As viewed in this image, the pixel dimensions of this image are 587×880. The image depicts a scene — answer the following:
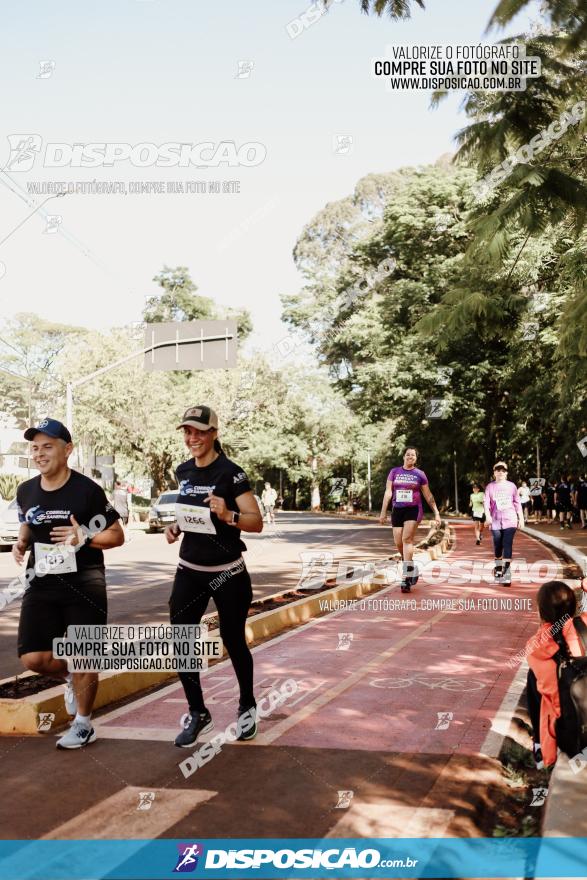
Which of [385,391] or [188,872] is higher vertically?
[385,391]

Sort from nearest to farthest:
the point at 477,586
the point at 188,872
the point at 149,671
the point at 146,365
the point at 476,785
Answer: the point at 188,872, the point at 476,785, the point at 149,671, the point at 477,586, the point at 146,365

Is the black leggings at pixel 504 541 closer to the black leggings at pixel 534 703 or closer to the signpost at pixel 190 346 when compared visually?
the black leggings at pixel 534 703

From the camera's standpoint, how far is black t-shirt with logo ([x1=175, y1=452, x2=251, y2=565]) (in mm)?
5078

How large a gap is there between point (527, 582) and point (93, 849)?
35.5 feet

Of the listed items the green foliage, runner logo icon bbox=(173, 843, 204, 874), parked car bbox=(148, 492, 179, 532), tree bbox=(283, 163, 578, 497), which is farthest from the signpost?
the green foliage

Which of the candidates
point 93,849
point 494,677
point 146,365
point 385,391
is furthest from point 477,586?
point 385,391

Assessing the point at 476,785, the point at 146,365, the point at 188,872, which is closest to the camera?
the point at 188,872

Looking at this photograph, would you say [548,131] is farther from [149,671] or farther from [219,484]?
[149,671]

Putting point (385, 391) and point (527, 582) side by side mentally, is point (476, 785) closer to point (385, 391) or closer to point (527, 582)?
point (527, 582)

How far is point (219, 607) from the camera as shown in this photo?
511 centimetres

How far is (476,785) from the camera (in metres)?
4.37

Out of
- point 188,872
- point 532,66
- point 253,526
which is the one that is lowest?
point 188,872

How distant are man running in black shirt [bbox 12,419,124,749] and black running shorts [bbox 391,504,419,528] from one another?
24.6 ft

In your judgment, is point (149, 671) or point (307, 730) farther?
point (149, 671)
